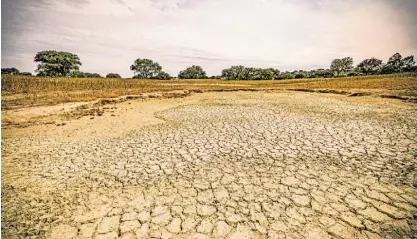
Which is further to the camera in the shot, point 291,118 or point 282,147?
point 291,118

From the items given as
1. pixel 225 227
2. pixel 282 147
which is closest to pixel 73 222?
pixel 225 227

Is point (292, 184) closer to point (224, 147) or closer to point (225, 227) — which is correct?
point (225, 227)

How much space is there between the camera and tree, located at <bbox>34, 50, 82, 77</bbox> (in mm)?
44281

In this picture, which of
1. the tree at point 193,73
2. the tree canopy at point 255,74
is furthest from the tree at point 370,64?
the tree at point 193,73

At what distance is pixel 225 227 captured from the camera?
3.35m

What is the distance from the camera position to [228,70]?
8400 cm

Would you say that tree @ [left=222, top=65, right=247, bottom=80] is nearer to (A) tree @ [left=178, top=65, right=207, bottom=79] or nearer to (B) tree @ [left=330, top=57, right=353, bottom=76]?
(A) tree @ [left=178, top=65, right=207, bottom=79]

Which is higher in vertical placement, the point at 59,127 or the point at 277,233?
the point at 59,127

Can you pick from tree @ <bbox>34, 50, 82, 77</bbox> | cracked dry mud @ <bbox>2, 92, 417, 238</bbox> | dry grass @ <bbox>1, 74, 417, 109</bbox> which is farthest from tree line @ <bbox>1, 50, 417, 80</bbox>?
cracked dry mud @ <bbox>2, 92, 417, 238</bbox>

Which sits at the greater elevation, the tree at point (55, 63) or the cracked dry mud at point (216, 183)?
the tree at point (55, 63)

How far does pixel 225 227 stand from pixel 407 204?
9.96ft

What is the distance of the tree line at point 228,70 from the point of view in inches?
1785

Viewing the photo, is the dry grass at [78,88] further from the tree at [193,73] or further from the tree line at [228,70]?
the tree at [193,73]

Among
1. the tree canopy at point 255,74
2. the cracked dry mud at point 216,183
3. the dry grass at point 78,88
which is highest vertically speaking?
the tree canopy at point 255,74
